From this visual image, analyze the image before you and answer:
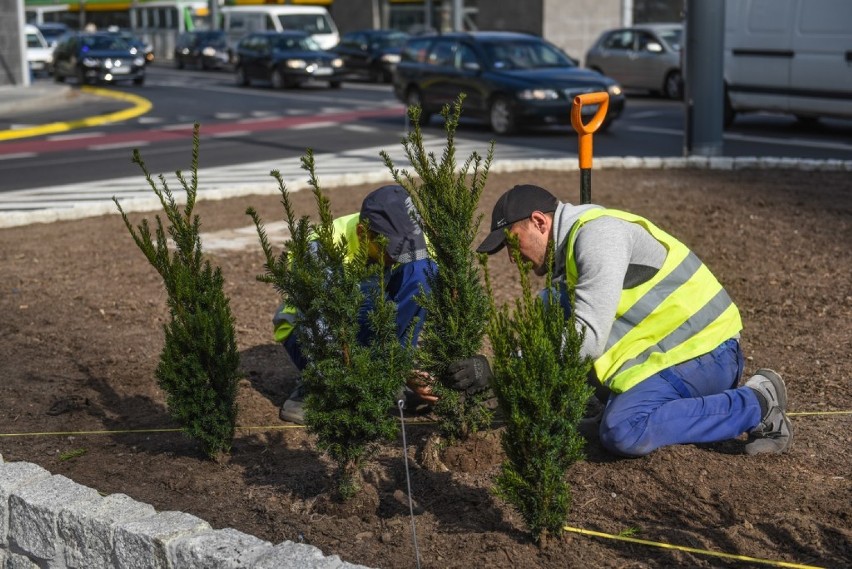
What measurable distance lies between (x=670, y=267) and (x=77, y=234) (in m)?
6.67

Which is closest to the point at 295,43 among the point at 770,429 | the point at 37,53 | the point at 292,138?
the point at 37,53

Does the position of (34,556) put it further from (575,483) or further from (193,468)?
(575,483)

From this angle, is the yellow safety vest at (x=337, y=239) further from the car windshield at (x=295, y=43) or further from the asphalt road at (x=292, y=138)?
the car windshield at (x=295, y=43)

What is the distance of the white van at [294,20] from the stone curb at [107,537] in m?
34.5

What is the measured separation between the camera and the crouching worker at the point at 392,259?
5.08 m

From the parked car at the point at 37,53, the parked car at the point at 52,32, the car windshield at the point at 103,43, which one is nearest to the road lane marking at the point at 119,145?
the car windshield at the point at 103,43

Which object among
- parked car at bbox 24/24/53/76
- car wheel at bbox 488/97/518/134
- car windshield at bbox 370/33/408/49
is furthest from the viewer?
parked car at bbox 24/24/53/76

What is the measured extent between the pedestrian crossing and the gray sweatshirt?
5.81m

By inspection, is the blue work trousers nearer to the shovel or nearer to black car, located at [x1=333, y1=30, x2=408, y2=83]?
the shovel

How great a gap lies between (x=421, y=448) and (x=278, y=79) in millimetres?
27477

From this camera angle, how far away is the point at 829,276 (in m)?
7.62

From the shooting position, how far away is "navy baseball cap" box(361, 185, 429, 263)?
507cm

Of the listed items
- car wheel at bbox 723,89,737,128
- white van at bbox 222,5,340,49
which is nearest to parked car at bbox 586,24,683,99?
car wheel at bbox 723,89,737,128

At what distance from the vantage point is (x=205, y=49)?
42.6 meters
